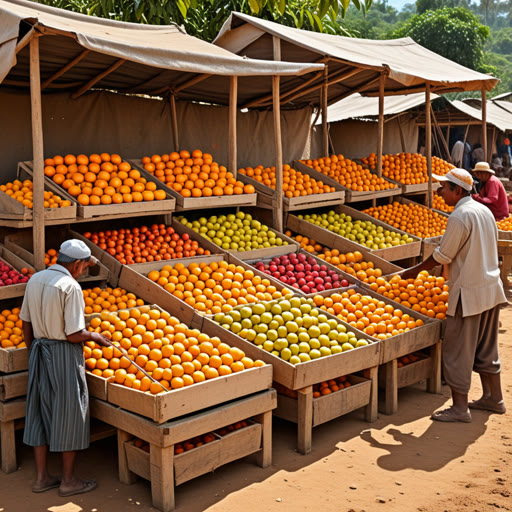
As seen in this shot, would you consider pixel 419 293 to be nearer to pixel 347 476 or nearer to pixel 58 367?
pixel 347 476

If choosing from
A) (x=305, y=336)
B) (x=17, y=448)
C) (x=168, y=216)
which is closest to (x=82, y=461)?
(x=17, y=448)

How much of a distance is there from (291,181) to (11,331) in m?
4.15

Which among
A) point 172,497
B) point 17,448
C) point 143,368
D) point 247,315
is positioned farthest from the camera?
point 247,315

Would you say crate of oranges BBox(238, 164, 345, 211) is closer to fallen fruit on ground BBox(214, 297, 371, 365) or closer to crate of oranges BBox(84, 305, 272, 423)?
fallen fruit on ground BBox(214, 297, 371, 365)

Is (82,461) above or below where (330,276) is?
below

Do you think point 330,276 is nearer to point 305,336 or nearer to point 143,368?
point 305,336

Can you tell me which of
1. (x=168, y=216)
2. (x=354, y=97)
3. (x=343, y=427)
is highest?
(x=354, y=97)

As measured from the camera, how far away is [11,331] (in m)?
4.68

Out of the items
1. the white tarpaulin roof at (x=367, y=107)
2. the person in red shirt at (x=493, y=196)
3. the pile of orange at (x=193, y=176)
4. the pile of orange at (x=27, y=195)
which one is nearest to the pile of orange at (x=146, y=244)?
the pile of orange at (x=193, y=176)

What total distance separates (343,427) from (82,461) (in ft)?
6.86

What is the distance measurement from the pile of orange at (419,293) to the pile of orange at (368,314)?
0.21m

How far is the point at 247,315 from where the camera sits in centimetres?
521

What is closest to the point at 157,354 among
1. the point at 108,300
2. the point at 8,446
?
the point at 108,300

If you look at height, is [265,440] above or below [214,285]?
below
